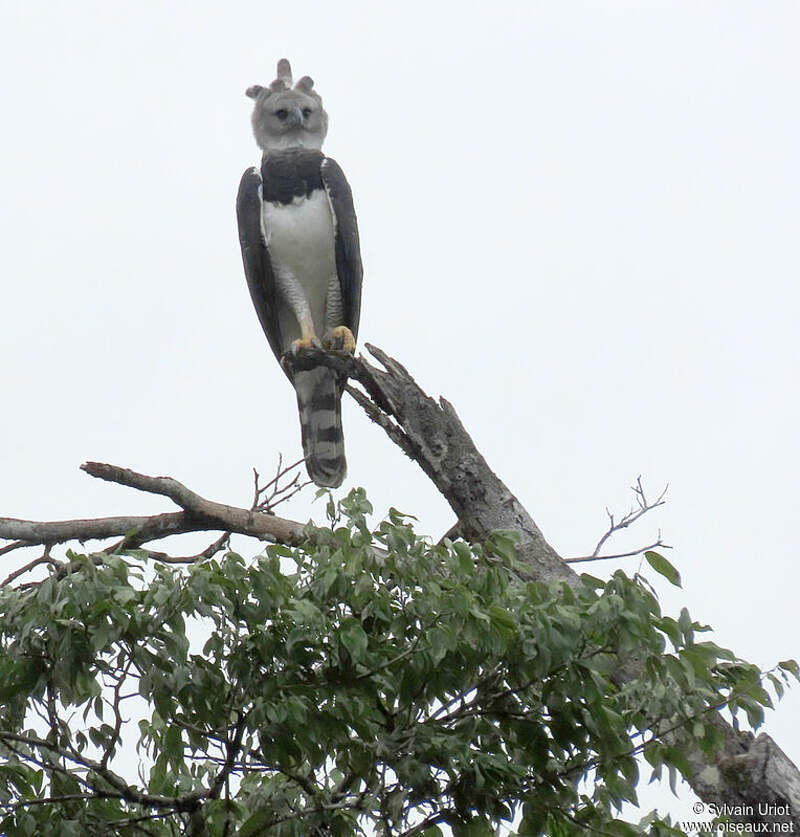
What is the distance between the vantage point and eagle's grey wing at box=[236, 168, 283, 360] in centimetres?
643

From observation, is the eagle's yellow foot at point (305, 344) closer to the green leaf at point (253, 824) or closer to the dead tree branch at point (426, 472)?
the dead tree branch at point (426, 472)

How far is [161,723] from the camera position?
117 inches

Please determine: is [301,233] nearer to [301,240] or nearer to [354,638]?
[301,240]

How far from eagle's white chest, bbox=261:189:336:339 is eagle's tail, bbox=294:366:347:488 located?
0.51 metres

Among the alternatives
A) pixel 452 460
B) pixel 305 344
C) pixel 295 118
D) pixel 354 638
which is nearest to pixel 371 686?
pixel 354 638

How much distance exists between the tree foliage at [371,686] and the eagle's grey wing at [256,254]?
373 centimetres

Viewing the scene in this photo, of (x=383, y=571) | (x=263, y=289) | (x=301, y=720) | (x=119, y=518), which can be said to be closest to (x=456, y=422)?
(x=119, y=518)

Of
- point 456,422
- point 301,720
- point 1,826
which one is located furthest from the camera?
point 456,422

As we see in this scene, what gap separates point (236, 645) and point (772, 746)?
64.1 inches

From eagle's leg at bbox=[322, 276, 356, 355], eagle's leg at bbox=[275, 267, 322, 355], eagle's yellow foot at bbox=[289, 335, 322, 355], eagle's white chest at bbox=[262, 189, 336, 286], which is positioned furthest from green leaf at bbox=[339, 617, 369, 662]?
eagle's white chest at bbox=[262, 189, 336, 286]

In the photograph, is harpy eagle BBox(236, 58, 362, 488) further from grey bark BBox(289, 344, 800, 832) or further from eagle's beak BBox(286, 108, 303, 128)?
grey bark BBox(289, 344, 800, 832)

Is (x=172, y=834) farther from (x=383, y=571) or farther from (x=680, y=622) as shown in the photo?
(x=680, y=622)

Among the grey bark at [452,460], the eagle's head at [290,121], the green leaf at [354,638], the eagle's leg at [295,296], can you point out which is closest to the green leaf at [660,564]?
the green leaf at [354,638]

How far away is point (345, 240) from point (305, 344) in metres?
0.66
